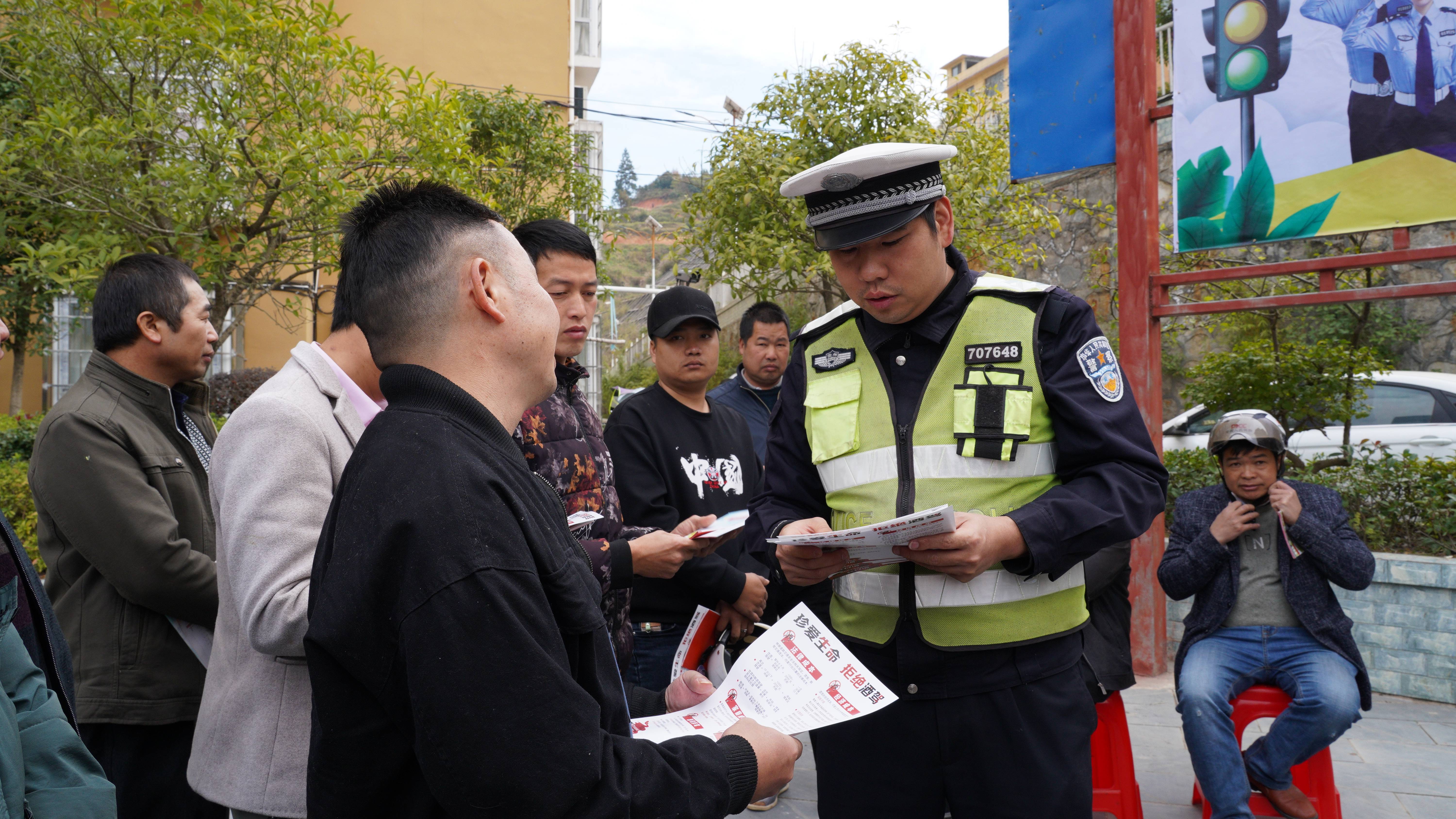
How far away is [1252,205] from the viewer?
4.90 meters

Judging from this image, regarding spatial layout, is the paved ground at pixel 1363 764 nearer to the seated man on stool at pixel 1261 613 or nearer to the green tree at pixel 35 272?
the seated man on stool at pixel 1261 613

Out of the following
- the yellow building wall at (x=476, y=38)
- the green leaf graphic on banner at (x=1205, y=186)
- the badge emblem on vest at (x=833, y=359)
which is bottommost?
the badge emblem on vest at (x=833, y=359)

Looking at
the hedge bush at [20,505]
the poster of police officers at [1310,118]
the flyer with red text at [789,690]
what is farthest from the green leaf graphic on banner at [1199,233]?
the hedge bush at [20,505]

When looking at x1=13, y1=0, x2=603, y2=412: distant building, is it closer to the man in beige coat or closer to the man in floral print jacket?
the man in floral print jacket

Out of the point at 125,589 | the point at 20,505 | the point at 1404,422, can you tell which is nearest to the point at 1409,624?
the point at 1404,422

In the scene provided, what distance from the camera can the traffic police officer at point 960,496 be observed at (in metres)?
1.96

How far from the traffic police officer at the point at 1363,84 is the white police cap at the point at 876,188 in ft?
11.6

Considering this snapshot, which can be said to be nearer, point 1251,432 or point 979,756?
point 979,756

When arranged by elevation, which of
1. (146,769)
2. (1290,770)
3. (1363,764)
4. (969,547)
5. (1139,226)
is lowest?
(1363,764)

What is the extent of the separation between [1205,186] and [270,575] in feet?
16.4

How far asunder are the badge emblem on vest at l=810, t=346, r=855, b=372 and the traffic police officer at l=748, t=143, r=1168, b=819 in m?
0.05

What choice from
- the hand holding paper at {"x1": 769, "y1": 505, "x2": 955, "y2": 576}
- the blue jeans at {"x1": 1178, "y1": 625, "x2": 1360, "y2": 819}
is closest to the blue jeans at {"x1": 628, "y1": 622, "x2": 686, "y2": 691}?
the hand holding paper at {"x1": 769, "y1": 505, "x2": 955, "y2": 576}

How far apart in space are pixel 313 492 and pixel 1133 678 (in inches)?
114

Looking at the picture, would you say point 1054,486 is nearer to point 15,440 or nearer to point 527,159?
point 15,440
